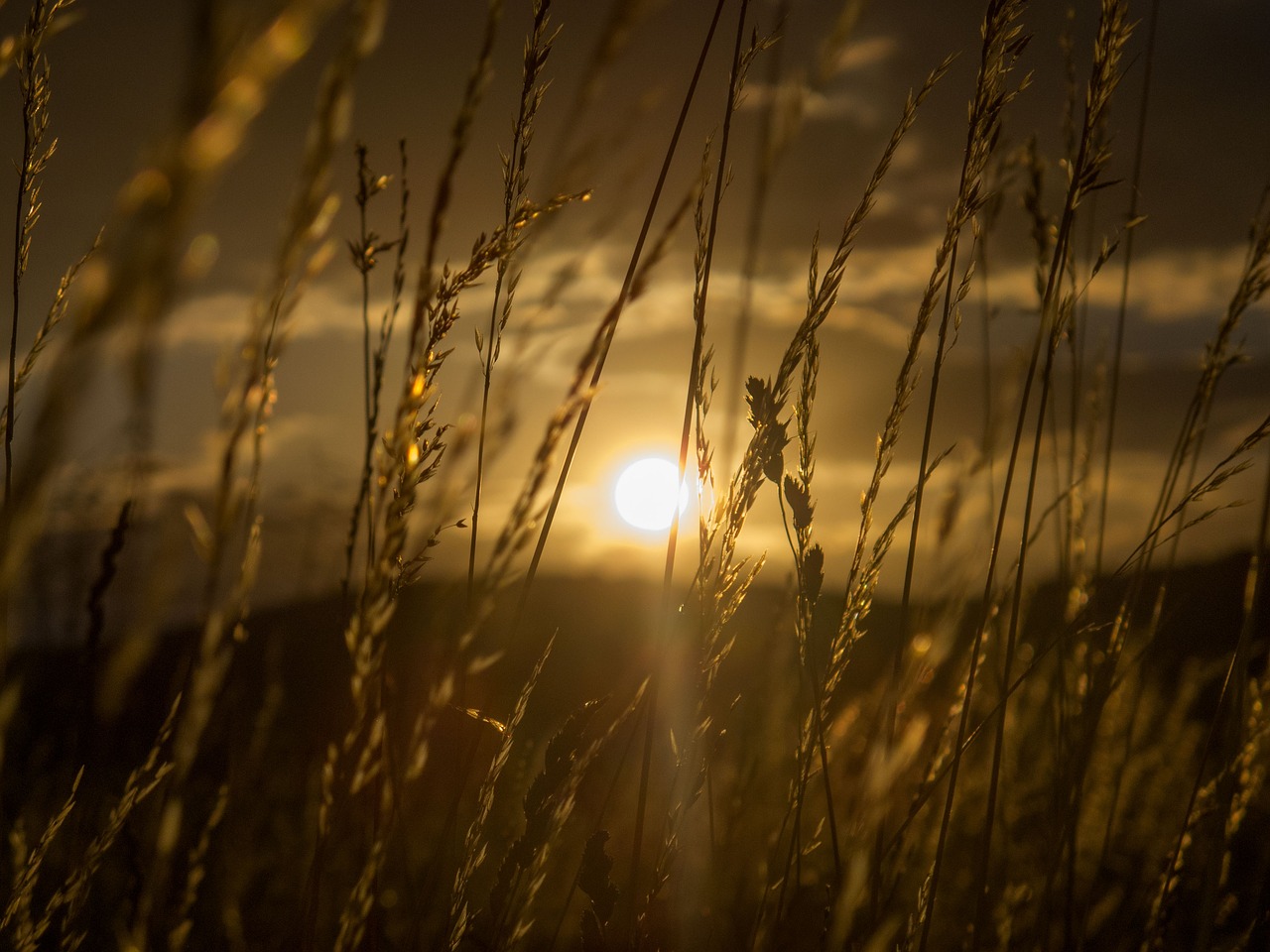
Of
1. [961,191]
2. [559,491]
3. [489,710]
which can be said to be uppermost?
[961,191]

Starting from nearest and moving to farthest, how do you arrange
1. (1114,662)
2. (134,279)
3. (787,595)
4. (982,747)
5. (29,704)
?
1. (134,279)
2. (1114,662)
3. (787,595)
4. (982,747)
5. (29,704)

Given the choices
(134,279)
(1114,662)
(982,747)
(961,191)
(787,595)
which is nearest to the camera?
(134,279)

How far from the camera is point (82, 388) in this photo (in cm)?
40

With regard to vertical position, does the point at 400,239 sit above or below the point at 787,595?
above

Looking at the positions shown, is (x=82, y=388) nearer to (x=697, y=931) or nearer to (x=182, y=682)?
(x=182, y=682)

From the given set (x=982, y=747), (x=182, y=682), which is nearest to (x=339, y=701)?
(x=182, y=682)

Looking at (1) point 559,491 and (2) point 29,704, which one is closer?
(1) point 559,491

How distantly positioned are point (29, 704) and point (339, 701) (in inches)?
156

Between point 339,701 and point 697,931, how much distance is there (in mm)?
905

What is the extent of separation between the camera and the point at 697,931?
1.65m

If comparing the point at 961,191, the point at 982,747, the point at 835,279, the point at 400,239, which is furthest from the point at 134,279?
the point at 982,747

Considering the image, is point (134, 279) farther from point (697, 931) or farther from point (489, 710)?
point (697, 931)

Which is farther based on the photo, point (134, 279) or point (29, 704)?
point (29, 704)

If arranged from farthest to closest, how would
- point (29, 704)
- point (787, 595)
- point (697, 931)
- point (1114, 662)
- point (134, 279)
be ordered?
point (29, 704)
point (787, 595)
point (697, 931)
point (1114, 662)
point (134, 279)
